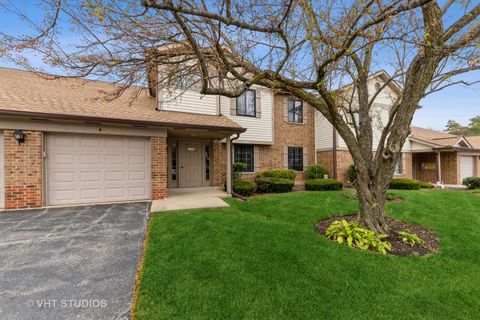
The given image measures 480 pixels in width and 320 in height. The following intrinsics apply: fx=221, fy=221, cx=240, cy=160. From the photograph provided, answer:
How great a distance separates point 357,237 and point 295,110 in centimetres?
1006

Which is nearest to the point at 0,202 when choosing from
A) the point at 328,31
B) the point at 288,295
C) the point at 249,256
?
the point at 249,256

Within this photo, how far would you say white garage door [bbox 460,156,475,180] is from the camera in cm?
1527

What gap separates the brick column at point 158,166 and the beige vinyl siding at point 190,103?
2055mm

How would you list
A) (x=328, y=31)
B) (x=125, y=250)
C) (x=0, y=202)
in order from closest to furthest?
(x=125, y=250)
(x=328, y=31)
(x=0, y=202)

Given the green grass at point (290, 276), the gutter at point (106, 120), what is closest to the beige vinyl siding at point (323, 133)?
the gutter at point (106, 120)

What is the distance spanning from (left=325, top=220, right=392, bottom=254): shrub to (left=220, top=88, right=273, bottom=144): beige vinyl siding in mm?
7299

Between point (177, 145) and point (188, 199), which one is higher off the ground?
point (177, 145)

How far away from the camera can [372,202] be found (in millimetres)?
4594

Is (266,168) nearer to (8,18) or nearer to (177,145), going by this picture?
(177,145)

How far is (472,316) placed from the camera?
2.46m

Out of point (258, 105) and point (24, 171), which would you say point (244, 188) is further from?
point (24, 171)

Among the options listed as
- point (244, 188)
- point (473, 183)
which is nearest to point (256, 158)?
point (244, 188)

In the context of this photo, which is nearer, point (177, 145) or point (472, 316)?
point (472, 316)

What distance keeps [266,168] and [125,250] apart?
892cm
